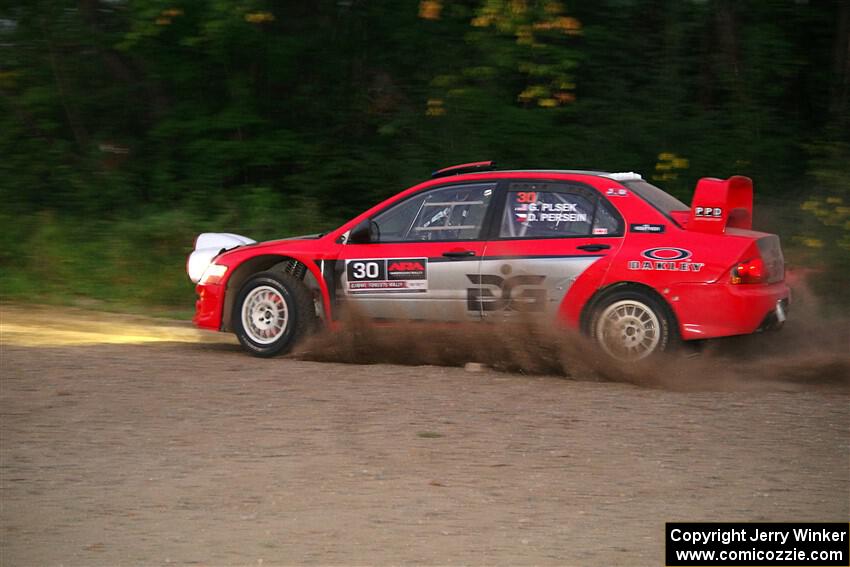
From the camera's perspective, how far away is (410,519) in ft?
16.4

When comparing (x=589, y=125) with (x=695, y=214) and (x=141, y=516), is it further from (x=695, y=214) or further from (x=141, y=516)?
(x=141, y=516)

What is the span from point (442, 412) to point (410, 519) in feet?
6.08

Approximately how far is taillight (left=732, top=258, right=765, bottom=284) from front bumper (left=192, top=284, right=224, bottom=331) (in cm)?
429

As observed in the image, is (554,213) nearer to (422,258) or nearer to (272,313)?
(422,258)

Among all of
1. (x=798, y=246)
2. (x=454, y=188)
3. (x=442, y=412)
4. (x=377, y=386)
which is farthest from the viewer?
(x=798, y=246)

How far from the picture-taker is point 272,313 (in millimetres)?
9031

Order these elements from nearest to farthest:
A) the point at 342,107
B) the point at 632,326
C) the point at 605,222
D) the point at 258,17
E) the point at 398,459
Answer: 1. the point at 398,459
2. the point at 632,326
3. the point at 605,222
4. the point at 258,17
5. the point at 342,107

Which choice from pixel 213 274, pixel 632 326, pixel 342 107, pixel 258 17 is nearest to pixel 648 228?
pixel 632 326

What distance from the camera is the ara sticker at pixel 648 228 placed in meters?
7.99

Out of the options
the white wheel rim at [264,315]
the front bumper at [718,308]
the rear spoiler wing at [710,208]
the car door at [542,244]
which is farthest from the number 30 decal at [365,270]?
the rear spoiler wing at [710,208]

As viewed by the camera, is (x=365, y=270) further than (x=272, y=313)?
No

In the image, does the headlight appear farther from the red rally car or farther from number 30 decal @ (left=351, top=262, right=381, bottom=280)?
number 30 decal @ (left=351, top=262, right=381, bottom=280)

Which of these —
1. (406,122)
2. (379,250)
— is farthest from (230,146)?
(379,250)

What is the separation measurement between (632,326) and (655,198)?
1.11 m
